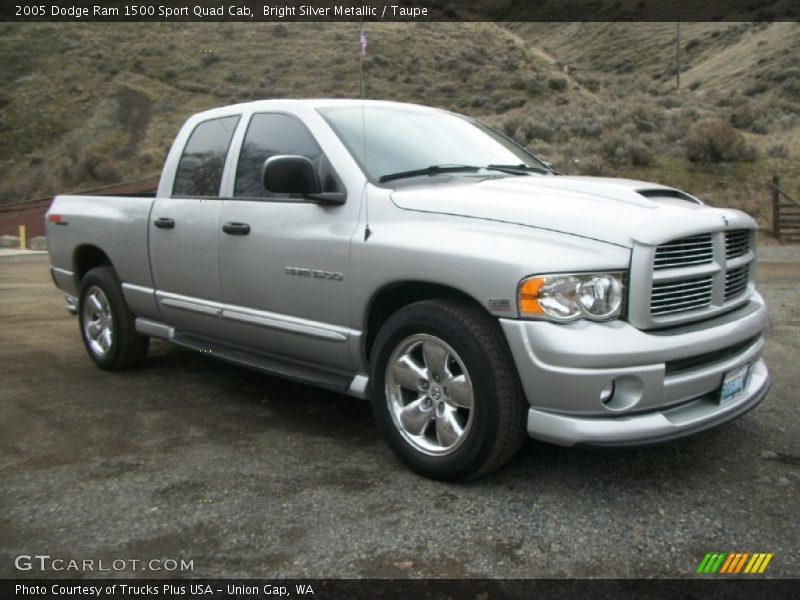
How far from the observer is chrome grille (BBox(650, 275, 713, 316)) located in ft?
10.8

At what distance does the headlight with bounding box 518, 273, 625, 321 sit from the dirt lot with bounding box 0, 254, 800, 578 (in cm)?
89

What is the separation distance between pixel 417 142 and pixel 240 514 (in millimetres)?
2368

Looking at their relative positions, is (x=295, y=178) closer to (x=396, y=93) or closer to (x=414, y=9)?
(x=414, y=9)

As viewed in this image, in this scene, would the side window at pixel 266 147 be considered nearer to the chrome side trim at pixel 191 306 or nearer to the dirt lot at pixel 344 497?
the chrome side trim at pixel 191 306

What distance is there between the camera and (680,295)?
134 inches

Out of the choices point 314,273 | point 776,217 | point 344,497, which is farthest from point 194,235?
point 776,217

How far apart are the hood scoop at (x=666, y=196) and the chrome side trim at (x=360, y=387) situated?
5.59 feet

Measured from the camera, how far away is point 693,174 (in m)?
20.6

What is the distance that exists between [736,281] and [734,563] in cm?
157

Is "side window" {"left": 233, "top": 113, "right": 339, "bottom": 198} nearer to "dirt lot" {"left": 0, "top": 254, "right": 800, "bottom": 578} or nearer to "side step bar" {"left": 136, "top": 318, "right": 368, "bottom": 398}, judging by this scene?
"side step bar" {"left": 136, "top": 318, "right": 368, "bottom": 398}

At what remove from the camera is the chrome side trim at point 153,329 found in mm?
5414

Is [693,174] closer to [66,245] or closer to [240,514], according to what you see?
[66,245]

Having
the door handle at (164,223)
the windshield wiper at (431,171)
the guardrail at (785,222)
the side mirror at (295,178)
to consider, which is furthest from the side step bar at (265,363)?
the guardrail at (785,222)
